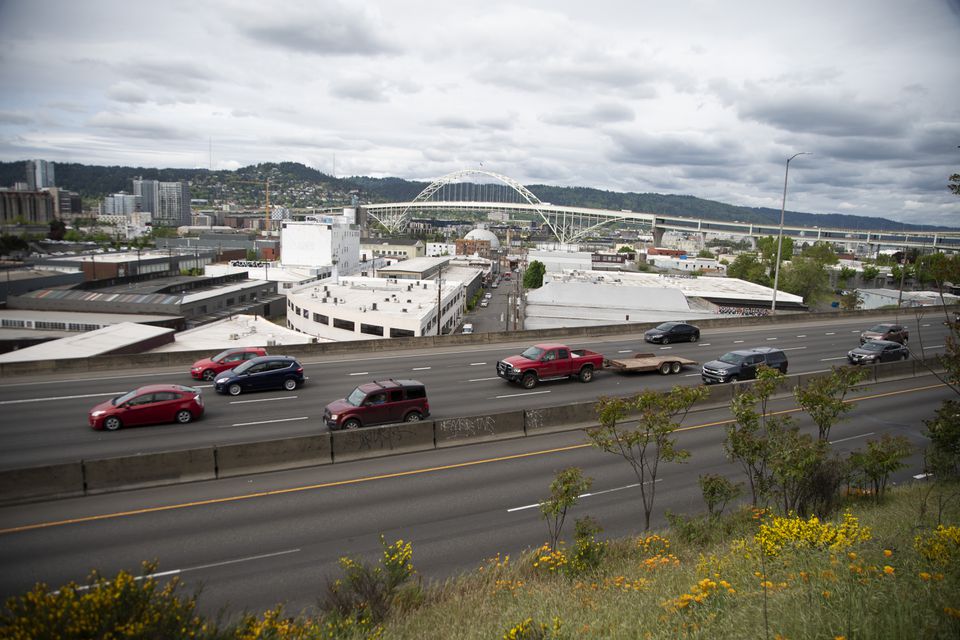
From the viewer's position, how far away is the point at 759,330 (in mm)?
41094

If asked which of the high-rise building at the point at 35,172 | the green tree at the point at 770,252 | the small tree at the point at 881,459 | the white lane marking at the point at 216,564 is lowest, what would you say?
the white lane marking at the point at 216,564

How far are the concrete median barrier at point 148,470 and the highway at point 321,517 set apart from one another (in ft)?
0.91

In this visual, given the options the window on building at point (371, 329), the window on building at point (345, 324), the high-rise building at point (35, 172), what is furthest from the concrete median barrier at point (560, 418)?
the window on building at point (345, 324)

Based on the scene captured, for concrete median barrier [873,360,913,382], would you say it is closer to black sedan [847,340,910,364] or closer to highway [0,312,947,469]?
black sedan [847,340,910,364]

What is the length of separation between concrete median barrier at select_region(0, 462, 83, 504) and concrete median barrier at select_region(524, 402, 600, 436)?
11.8m

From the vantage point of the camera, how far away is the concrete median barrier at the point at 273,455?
47.5ft

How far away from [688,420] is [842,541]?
12338 mm

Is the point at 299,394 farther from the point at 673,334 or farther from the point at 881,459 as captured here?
the point at 673,334

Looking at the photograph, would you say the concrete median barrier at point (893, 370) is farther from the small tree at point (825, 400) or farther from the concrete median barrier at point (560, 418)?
the concrete median barrier at point (560, 418)

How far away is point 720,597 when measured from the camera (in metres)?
7.43

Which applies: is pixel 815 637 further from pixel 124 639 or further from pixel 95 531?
pixel 95 531

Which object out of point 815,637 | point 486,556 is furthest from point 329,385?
point 815,637

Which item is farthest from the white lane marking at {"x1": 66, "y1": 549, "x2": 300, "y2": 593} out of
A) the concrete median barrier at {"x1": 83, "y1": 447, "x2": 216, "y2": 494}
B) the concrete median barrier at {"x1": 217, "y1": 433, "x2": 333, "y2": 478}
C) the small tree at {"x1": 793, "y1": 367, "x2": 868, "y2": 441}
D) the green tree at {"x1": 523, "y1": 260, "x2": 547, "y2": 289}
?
the green tree at {"x1": 523, "y1": 260, "x2": 547, "y2": 289}

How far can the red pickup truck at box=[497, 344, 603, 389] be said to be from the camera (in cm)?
2312
